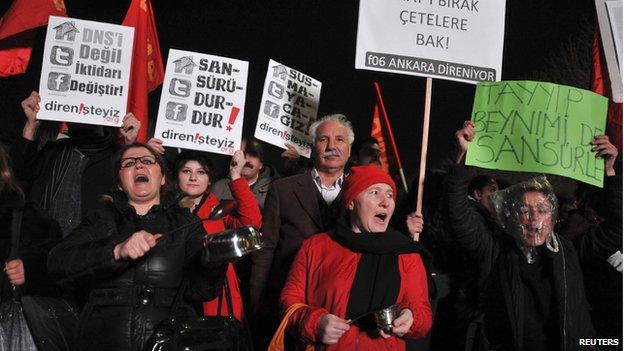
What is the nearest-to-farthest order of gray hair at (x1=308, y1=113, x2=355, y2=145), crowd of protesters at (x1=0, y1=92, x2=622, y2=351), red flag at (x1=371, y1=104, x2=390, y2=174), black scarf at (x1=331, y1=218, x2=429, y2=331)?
1. crowd of protesters at (x1=0, y1=92, x2=622, y2=351)
2. black scarf at (x1=331, y1=218, x2=429, y2=331)
3. gray hair at (x1=308, y1=113, x2=355, y2=145)
4. red flag at (x1=371, y1=104, x2=390, y2=174)

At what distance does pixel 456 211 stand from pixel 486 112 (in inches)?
40.7

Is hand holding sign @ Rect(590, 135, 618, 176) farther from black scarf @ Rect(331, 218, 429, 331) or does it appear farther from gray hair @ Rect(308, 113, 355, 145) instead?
black scarf @ Rect(331, 218, 429, 331)

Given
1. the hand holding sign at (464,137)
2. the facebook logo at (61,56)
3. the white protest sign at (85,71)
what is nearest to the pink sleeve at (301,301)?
the hand holding sign at (464,137)

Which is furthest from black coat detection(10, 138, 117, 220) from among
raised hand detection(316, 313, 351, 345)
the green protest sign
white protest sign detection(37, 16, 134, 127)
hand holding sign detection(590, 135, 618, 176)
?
hand holding sign detection(590, 135, 618, 176)

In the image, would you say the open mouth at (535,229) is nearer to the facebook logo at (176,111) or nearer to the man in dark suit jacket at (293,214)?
the man in dark suit jacket at (293,214)

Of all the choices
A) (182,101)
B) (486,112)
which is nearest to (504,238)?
(486,112)

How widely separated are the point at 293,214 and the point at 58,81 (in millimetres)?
2178

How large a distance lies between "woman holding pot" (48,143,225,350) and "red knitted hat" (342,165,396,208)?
87cm

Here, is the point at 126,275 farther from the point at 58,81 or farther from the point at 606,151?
the point at 606,151

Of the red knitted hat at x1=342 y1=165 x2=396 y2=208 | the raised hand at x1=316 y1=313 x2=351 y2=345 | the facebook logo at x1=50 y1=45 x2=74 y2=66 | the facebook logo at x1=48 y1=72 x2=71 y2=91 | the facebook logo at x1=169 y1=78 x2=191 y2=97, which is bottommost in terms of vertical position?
the raised hand at x1=316 y1=313 x2=351 y2=345

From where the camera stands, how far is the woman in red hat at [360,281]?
446 cm

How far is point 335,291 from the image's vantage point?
4594mm

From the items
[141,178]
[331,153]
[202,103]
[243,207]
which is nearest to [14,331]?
[141,178]

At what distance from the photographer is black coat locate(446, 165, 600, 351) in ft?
16.1
